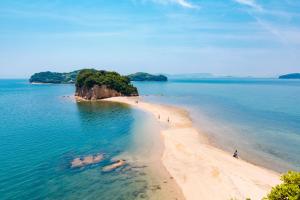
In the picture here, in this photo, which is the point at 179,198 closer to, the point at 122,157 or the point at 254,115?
the point at 122,157

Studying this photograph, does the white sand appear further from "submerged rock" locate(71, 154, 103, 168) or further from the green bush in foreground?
the green bush in foreground

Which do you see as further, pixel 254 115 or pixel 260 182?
pixel 254 115

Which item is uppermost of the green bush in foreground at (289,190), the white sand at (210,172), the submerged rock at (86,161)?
the green bush in foreground at (289,190)

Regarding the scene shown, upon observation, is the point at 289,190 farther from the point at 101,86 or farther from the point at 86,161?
the point at 101,86

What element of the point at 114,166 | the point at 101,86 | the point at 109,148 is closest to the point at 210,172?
the point at 114,166

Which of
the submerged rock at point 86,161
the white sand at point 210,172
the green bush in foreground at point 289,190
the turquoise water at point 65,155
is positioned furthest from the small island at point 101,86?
the green bush in foreground at point 289,190

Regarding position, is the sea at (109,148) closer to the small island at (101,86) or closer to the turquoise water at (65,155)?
the turquoise water at (65,155)

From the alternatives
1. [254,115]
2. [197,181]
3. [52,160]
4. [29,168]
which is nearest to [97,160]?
[52,160]
